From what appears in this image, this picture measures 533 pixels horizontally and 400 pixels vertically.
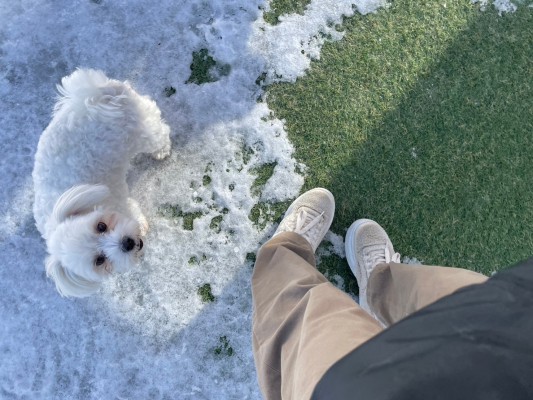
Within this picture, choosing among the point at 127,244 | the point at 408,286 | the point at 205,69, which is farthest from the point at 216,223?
the point at 408,286

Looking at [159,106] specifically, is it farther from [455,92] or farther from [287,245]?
[455,92]

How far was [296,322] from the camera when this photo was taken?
167cm

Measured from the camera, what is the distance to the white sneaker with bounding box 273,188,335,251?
7.59 ft

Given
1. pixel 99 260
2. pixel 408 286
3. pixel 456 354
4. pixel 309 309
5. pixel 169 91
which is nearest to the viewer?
pixel 456 354

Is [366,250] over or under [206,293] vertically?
over

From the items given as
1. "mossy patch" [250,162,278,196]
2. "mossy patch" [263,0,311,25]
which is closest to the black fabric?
"mossy patch" [250,162,278,196]

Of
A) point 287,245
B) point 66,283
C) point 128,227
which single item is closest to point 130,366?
point 66,283

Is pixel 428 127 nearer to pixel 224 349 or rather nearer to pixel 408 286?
pixel 408 286

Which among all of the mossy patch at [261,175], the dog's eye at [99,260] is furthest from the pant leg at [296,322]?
the dog's eye at [99,260]

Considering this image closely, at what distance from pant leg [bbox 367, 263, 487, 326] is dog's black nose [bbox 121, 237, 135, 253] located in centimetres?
111

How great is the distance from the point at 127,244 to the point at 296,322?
800 millimetres

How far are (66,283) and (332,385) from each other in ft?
4.09

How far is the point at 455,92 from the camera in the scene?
8.04 ft

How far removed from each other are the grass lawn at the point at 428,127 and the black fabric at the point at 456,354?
122cm
